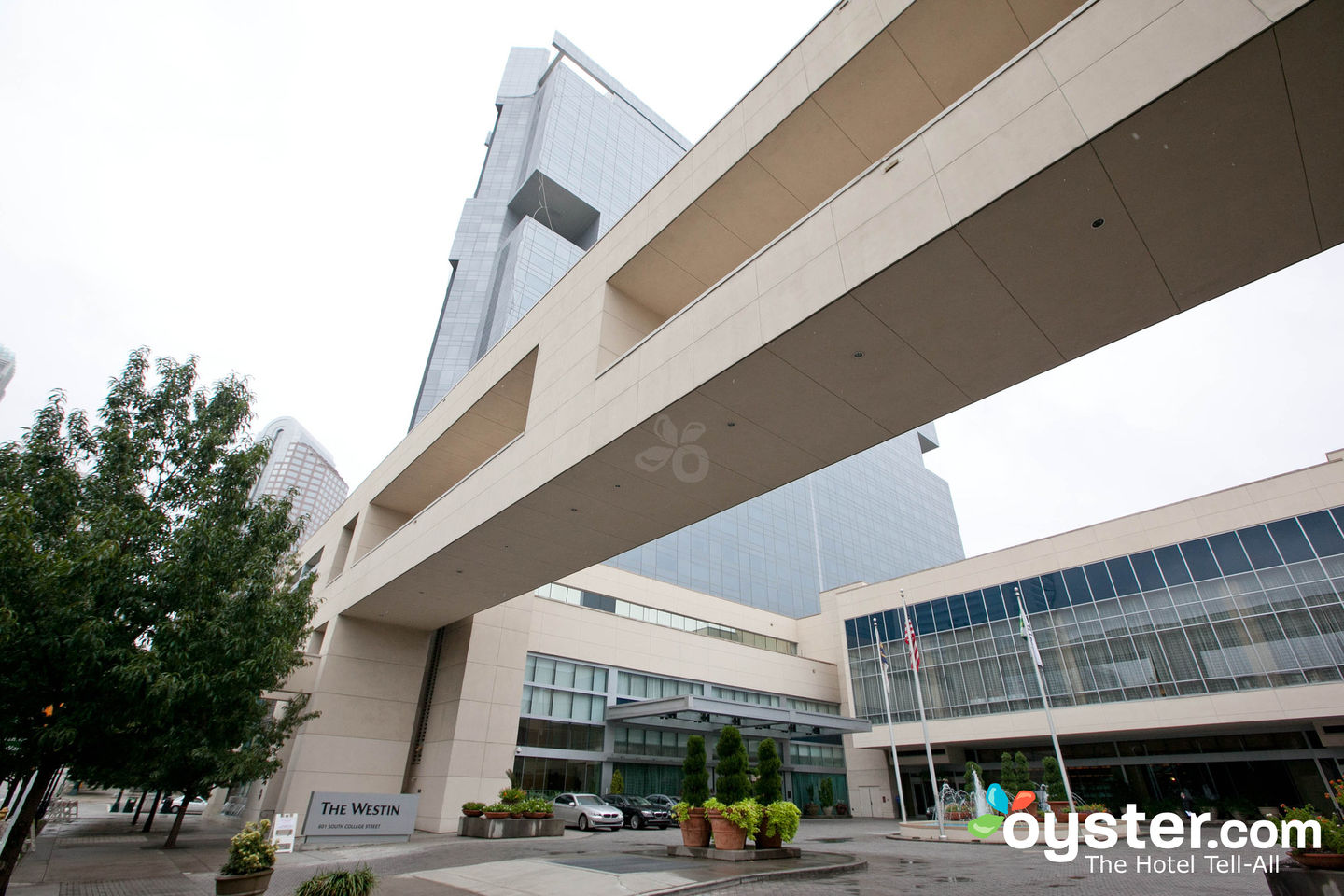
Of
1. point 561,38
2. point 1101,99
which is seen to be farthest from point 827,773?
point 561,38

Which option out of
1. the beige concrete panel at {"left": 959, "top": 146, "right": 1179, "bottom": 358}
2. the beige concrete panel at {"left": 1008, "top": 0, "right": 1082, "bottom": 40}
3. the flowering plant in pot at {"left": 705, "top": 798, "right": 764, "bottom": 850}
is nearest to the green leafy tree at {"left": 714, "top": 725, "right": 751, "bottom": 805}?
the flowering plant in pot at {"left": 705, "top": 798, "right": 764, "bottom": 850}

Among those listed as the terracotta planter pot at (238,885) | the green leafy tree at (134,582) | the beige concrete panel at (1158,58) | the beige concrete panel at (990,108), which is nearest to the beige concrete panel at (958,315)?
the beige concrete panel at (990,108)

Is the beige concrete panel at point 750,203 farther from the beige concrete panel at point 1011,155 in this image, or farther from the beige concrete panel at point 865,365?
the beige concrete panel at point 1011,155

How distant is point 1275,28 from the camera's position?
16.6ft

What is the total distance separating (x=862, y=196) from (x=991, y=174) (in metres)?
1.68

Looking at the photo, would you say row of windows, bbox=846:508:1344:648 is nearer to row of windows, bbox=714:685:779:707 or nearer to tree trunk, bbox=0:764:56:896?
row of windows, bbox=714:685:779:707

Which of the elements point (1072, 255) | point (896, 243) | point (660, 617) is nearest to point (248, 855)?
point (896, 243)

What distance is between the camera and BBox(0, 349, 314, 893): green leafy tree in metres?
9.34

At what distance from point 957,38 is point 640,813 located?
2515cm

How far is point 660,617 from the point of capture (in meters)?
34.4

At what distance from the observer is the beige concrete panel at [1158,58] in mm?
5285

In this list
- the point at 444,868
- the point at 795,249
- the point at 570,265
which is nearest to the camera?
the point at 795,249

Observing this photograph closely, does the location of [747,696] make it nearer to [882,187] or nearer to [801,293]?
[801,293]

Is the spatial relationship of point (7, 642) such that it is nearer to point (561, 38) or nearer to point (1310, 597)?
point (1310, 597)
